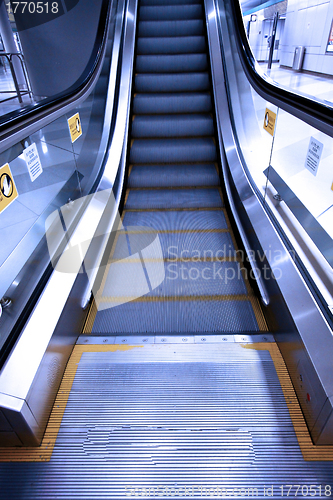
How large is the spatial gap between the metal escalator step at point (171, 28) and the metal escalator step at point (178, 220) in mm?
3263

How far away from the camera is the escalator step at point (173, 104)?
4.00 meters

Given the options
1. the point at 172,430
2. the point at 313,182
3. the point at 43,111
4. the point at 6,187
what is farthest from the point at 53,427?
the point at 313,182

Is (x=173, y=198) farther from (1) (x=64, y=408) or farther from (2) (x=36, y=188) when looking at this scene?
(1) (x=64, y=408)

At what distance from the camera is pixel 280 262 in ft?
6.05

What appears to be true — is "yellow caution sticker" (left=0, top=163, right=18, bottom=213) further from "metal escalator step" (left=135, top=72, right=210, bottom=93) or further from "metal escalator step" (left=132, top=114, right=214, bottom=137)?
"metal escalator step" (left=135, top=72, right=210, bottom=93)

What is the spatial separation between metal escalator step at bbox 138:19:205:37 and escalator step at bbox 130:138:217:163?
7.33 feet

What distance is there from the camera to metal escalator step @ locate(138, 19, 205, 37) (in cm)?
471

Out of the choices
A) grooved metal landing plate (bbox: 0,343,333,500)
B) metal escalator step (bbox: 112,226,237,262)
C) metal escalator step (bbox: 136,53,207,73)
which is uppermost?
metal escalator step (bbox: 136,53,207,73)

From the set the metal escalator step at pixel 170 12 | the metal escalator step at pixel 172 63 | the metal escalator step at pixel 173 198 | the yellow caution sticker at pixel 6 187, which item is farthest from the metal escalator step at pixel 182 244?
the metal escalator step at pixel 170 12

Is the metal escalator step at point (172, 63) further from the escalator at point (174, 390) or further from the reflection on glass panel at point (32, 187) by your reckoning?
the reflection on glass panel at point (32, 187)

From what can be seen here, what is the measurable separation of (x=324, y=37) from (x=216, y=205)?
11.7 metres

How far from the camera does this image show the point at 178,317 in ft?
6.79

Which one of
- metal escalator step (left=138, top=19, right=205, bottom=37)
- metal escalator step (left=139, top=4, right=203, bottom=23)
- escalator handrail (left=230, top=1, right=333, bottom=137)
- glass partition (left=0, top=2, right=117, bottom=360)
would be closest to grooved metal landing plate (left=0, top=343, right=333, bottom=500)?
glass partition (left=0, top=2, right=117, bottom=360)

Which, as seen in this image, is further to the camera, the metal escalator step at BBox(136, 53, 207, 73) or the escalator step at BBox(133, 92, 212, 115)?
the metal escalator step at BBox(136, 53, 207, 73)
